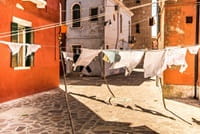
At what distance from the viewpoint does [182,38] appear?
11.9 metres

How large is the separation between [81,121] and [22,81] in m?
4.72

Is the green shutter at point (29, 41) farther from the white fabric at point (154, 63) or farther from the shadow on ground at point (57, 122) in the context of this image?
the white fabric at point (154, 63)

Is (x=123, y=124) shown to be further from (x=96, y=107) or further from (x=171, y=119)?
(x=96, y=107)

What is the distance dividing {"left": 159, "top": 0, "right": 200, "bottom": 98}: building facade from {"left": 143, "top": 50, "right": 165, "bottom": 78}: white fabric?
3658 millimetres

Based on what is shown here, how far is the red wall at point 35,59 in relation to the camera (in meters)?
10.2

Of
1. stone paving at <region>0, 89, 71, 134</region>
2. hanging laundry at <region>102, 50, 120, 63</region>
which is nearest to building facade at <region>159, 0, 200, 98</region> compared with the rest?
hanging laundry at <region>102, 50, 120, 63</region>

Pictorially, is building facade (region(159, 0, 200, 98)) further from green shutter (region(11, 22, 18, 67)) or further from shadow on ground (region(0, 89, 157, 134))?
green shutter (region(11, 22, 18, 67))

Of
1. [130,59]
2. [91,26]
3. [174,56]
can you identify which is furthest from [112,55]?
[91,26]

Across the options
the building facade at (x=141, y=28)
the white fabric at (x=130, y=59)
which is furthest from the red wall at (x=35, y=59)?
the building facade at (x=141, y=28)

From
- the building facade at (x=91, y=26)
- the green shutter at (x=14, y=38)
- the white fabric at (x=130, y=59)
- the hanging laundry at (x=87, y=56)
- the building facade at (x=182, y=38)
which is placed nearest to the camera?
the white fabric at (x=130, y=59)

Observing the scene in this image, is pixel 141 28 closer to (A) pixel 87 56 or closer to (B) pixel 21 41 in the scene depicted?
(B) pixel 21 41

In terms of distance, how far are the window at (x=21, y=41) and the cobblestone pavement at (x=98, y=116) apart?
1.56 meters

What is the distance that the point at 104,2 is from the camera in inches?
922

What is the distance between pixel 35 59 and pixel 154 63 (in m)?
6.52
